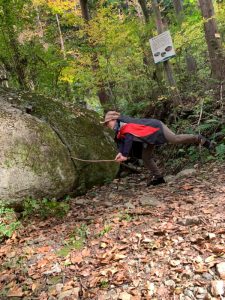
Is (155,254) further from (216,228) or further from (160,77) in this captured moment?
(160,77)

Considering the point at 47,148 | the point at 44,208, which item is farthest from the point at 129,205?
the point at 47,148

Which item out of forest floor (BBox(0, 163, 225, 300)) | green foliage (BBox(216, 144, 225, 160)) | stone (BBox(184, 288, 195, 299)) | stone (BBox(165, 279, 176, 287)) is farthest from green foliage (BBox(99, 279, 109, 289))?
green foliage (BBox(216, 144, 225, 160))

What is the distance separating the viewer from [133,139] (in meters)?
5.42

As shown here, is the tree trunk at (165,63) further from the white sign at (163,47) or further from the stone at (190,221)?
the stone at (190,221)

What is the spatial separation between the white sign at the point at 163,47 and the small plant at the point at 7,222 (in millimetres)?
4408

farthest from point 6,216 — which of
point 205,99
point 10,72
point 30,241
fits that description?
point 10,72

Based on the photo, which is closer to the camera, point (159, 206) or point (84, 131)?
point (159, 206)

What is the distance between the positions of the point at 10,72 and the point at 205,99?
218 inches

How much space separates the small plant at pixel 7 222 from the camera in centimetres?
439

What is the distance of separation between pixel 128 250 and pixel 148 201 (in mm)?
1315

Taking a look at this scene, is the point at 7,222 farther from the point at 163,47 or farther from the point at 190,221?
the point at 163,47

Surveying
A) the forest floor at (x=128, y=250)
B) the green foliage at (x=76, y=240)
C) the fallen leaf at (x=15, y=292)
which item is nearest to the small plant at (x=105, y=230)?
the forest floor at (x=128, y=250)

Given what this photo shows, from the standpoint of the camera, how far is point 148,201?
4.75m

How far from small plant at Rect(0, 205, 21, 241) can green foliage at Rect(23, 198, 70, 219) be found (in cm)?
26
